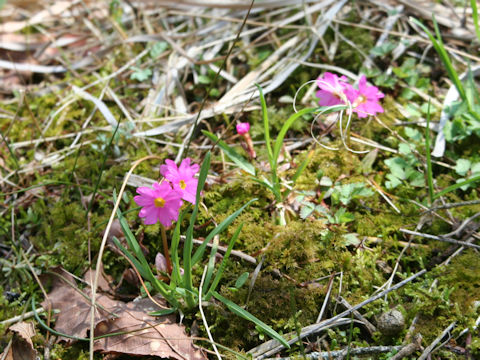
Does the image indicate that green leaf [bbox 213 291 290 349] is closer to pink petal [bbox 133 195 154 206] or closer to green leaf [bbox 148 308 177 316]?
green leaf [bbox 148 308 177 316]

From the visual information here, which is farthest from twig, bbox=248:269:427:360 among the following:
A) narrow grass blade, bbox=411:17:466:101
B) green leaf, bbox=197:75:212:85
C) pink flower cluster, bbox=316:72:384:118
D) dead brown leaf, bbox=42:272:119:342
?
green leaf, bbox=197:75:212:85

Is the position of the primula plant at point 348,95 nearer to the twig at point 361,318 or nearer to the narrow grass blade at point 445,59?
the narrow grass blade at point 445,59

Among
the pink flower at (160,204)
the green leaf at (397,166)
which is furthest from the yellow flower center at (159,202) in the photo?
the green leaf at (397,166)

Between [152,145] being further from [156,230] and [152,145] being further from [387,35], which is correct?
[387,35]

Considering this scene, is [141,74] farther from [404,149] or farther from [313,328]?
[313,328]

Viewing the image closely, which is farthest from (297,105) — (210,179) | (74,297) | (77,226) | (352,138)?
(74,297)

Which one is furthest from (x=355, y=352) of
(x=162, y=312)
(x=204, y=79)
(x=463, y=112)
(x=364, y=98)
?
(x=204, y=79)
